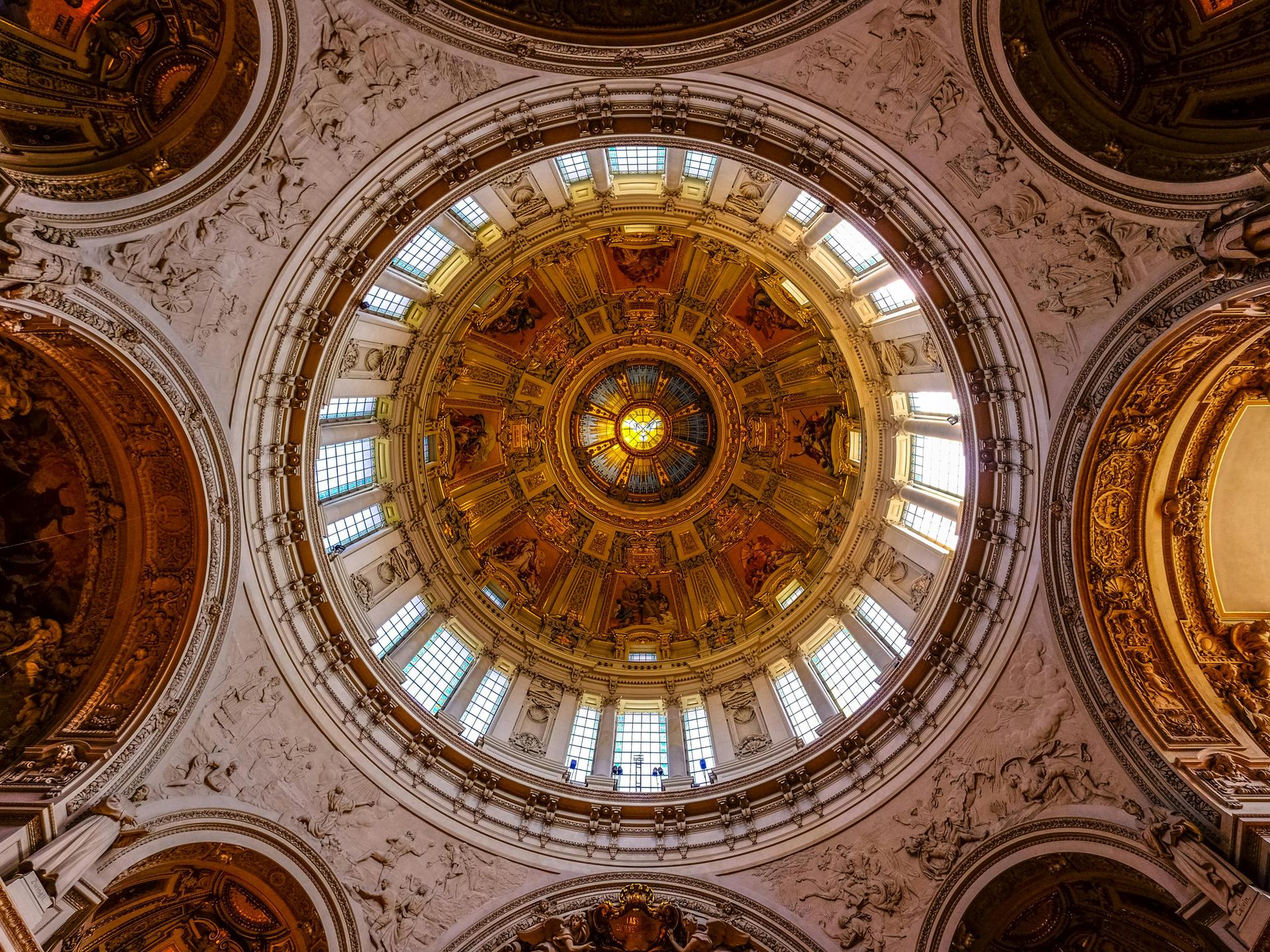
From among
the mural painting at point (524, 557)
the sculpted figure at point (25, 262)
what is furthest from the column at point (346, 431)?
the mural painting at point (524, 557)

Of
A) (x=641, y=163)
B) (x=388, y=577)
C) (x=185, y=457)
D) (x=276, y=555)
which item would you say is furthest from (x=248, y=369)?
(x=641, y=163)

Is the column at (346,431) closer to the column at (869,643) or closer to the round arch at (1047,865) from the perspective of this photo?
the column at (869,643)

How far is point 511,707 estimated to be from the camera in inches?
995

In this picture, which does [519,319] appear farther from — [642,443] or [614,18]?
[614,18]

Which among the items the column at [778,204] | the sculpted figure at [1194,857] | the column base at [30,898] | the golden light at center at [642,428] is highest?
the golden light at center at [642,428]

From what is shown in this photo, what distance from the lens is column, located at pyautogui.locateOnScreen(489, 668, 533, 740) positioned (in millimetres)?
23734

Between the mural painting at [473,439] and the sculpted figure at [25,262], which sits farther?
the mural painting at [473,439]

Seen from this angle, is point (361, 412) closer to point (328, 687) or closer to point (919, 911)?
point (328, 687)

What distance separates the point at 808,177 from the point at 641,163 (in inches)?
330

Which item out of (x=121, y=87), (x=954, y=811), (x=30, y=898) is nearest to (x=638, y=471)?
(x=954, y=811)

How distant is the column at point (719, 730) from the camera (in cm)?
2358

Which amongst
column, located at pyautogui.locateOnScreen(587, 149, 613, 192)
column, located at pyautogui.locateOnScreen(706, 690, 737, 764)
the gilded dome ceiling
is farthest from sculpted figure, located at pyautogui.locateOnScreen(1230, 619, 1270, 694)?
column, located at pyautogui.locateOnScreen(587, 149, 613, 192)

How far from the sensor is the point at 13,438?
49.5 feet

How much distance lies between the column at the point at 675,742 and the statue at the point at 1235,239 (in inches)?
808
